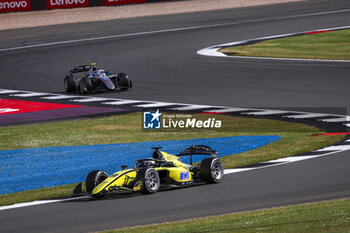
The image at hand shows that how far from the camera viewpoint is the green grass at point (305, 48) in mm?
32281

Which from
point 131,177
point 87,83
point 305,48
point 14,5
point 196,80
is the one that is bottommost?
point 131,177

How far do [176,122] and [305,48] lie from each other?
14.0 m

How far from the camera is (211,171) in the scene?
13547 millimetres

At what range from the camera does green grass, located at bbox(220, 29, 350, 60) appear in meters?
32.3

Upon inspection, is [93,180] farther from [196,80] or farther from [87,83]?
[196,80]

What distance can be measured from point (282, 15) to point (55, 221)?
36329 mm

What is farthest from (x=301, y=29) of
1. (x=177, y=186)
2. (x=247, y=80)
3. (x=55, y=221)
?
(x=55, y=221)

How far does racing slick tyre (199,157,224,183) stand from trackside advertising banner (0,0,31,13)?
116ft

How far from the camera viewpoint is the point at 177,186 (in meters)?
13.6

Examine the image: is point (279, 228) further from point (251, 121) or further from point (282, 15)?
point (282, 15)

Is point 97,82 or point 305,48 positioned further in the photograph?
point 305,48

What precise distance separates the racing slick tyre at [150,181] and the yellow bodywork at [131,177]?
0.43 feet

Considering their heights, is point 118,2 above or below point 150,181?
above

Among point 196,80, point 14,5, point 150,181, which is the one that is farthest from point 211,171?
point 14,5
